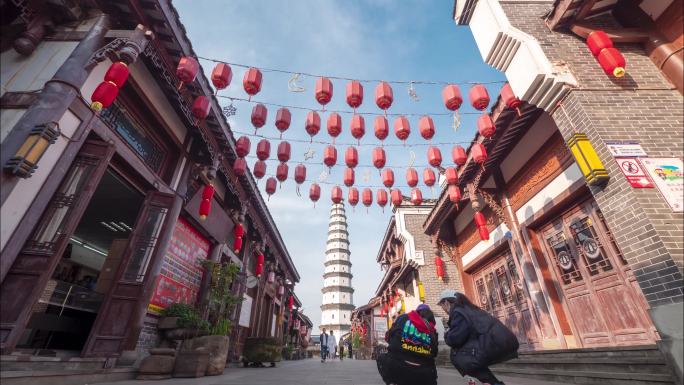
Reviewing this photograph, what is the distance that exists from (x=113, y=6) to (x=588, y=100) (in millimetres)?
8112

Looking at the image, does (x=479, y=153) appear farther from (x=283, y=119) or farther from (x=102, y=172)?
(x=102, y=172)

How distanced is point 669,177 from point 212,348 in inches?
321

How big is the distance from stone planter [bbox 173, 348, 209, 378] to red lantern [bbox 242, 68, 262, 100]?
5.51 meters

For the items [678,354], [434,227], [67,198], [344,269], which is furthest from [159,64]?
[344,269]

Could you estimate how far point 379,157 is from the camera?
8523mm

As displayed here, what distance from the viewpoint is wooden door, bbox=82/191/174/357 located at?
5139 mm

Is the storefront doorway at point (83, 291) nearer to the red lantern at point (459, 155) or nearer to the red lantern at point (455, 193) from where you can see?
the red lantern at point (459, 155)

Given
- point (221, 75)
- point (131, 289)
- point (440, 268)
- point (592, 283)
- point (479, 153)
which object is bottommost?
point (131, 289)

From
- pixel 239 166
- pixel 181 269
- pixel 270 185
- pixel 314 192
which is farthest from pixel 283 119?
pixel 181 269

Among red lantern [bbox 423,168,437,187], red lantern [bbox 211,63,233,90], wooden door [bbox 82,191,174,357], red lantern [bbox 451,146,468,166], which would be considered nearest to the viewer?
wooden door [bbox 82,191,174,357]

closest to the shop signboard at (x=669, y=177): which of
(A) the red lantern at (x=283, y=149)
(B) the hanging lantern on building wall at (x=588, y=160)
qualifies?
(B) the hanging lantern on building wall at (x=588, y=160)

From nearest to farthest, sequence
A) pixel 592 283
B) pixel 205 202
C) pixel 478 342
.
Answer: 1. pixel 478 342
2. pixel 592 283
3. pixel 205 202

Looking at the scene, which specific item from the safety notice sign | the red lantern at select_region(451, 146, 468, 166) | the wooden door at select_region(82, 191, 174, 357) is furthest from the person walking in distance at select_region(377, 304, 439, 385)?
the red lantern at select_region(451, 146, 468, 166)

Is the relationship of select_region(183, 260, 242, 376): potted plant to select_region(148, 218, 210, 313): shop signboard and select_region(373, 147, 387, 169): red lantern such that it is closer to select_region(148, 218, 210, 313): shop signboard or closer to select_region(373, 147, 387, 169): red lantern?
select_region(148, 218, 210, 313): shop signboard
